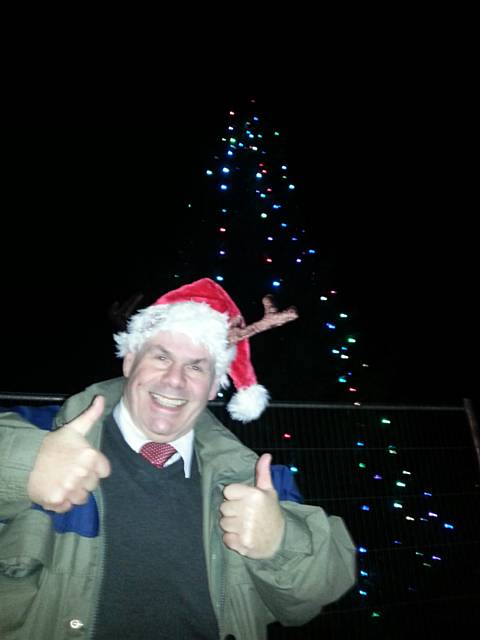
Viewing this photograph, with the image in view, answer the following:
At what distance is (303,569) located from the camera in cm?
119

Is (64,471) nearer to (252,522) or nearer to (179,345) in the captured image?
(252,522)

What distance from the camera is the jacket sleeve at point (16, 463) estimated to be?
985 millimetres

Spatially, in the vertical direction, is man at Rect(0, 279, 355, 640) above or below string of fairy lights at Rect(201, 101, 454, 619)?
below

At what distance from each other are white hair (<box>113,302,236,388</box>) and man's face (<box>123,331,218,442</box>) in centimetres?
4

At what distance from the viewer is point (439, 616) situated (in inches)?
93.6

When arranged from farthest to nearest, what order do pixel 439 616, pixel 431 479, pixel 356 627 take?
pixel 431 479 < pixel 439 616 < pixel 356 627

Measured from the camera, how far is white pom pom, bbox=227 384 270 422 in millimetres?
1852

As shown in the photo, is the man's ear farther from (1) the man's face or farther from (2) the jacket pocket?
(2) the jacket pocket

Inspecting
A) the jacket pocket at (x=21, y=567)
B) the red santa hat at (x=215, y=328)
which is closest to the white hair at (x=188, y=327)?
the red santa hat at (x=215, y=328)

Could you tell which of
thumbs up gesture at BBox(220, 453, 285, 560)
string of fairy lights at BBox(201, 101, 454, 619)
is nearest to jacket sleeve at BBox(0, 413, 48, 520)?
thumbs up gesture at BBox(220, 453, 285, 560)

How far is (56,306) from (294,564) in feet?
14.7

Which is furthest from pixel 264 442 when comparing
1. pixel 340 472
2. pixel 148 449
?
pixel 148 449

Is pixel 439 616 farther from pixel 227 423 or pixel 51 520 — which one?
pixel 51 520

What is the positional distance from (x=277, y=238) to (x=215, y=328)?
9.17 feet
